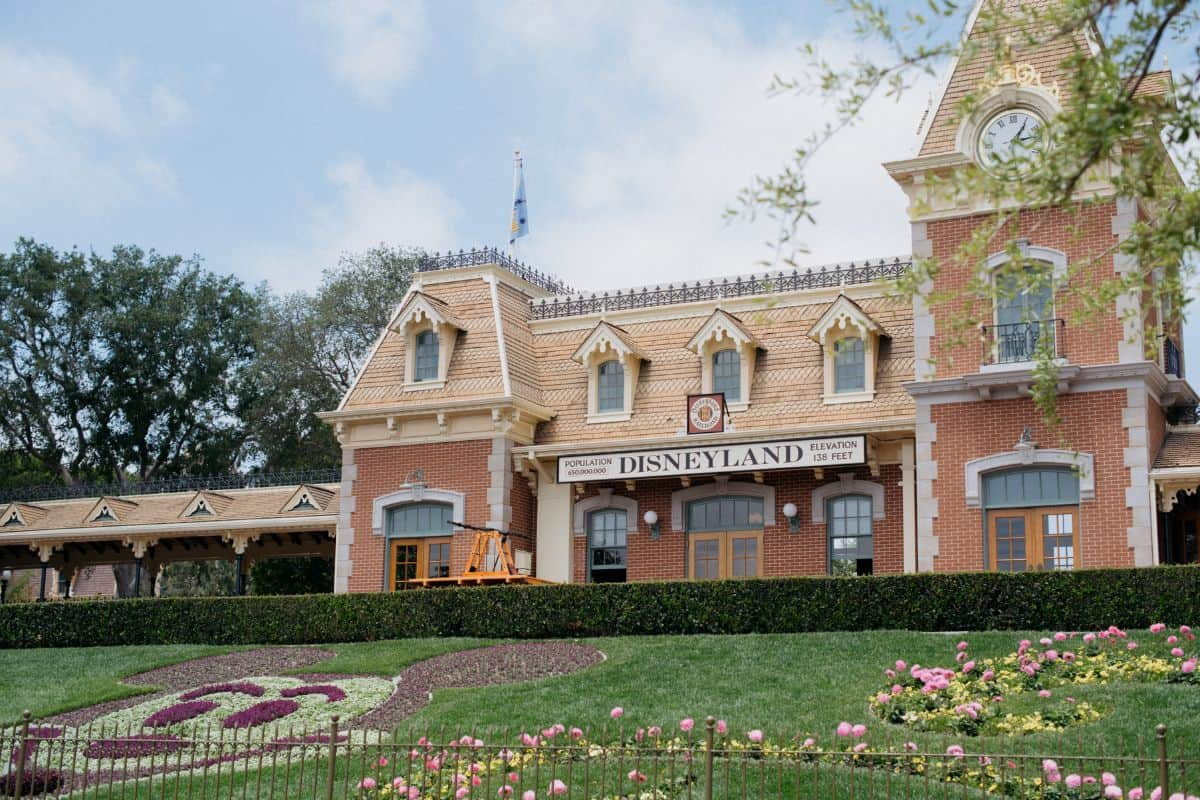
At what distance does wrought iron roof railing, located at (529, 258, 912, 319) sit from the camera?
29.6 metres

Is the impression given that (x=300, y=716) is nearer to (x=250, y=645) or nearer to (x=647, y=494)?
(x=250, y=645)

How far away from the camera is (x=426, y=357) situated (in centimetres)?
3131

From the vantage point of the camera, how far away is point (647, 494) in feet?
95.4

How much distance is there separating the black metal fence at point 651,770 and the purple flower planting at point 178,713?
316 centimetres

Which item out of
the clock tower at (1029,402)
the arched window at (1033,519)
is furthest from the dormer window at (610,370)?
the arched window at (1033,519)

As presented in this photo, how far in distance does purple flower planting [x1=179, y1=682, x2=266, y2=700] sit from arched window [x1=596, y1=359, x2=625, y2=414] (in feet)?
34.1

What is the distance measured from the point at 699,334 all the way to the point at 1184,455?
30.2 feet

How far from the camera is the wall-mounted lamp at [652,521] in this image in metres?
28.6

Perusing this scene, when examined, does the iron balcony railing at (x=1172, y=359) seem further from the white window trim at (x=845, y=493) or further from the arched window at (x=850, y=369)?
the white window trim at (x=845, y=493)

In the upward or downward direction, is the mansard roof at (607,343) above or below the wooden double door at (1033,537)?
above

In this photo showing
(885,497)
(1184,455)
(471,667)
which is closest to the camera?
(471,667)

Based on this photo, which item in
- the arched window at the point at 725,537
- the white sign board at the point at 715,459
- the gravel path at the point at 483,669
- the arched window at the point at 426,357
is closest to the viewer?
the gravel path at the point at 483,669

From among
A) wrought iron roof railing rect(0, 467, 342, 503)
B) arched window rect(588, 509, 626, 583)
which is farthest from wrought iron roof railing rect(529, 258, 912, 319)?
wrought iron roof railing rect(0, 467, 342, 503)

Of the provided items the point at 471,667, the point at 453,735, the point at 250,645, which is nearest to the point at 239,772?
the point at 453,735
